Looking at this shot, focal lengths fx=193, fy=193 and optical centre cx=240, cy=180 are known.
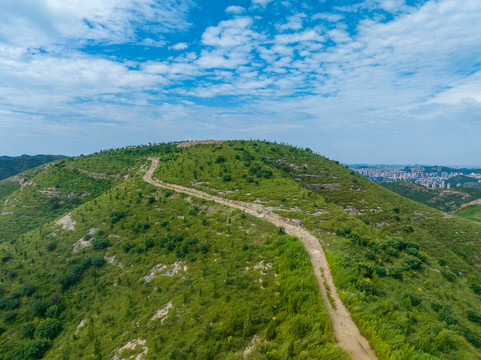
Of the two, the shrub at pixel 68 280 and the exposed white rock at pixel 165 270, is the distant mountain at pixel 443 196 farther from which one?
the shrub at pixel 68 280

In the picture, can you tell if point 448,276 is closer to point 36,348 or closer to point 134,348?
point 134,348

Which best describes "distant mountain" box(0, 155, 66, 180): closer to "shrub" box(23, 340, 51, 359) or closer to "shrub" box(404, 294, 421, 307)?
"shrub" box(23, 340, 51, 359)

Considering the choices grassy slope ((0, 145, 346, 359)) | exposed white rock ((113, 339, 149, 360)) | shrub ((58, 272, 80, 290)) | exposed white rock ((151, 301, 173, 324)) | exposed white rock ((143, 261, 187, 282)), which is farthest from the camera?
shrub ((58, 272, 80, 290))

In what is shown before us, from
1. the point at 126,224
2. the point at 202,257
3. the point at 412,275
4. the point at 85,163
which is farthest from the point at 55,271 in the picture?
the point at 85,163

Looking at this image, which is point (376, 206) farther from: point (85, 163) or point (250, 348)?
point (85, 163)

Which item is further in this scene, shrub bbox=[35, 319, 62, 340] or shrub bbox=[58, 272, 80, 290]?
shrub bbox=[58, 272, 80, 290]

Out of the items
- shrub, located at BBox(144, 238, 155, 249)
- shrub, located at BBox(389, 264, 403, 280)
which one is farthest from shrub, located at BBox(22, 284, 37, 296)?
shrub, located at BBox(389, 264, 403, 280)
